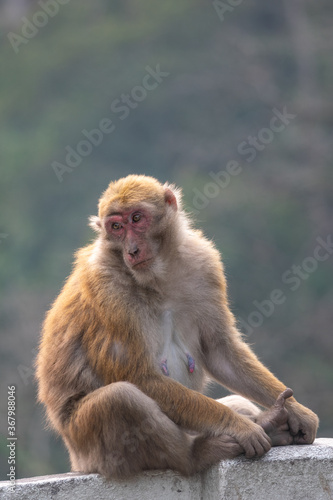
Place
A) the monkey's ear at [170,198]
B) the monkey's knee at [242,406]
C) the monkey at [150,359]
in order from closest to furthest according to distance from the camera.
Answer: the monkey at [150,359] → the monkey's knee at [242,406] → the monkey's ear at [170,198]

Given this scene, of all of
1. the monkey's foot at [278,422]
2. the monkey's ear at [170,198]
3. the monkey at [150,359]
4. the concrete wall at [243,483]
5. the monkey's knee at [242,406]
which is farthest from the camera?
the monkey's ear at [170,198]

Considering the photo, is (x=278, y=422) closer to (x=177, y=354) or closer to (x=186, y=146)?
(x=177, y=354)

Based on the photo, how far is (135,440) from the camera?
16.2ft

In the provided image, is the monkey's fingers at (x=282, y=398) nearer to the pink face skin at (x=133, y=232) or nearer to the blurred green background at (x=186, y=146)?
the pink face skin at (x=133, y=232)

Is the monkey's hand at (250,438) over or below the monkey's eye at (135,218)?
below

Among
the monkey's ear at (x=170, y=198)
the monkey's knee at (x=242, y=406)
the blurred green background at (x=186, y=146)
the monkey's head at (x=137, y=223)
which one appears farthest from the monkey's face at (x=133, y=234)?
the blurred green background at (x=186, y=146)

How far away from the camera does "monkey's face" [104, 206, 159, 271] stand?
5168mm

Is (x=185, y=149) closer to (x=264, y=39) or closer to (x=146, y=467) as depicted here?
(x=264, y=39)

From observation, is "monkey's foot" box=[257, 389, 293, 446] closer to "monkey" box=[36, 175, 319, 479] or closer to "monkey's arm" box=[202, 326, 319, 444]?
"monkey" box=[36, 175, 319, 479]

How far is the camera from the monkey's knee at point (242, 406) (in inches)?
211

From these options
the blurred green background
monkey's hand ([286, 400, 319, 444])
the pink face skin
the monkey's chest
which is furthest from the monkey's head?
the blurred green background

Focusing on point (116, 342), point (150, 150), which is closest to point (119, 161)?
point (150, 150)

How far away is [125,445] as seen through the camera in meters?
4.95

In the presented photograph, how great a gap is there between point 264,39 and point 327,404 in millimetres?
12285
